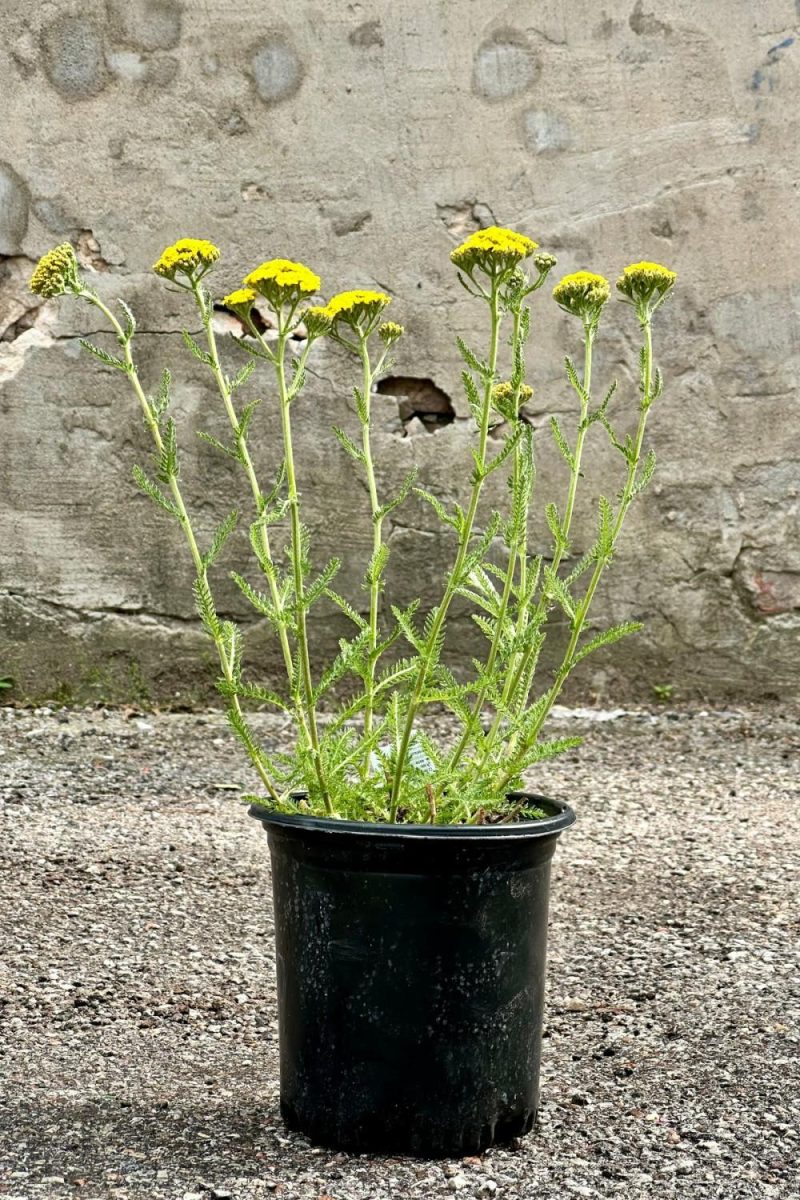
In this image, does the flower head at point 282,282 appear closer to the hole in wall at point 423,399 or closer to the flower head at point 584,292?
the flower head at point 584,292

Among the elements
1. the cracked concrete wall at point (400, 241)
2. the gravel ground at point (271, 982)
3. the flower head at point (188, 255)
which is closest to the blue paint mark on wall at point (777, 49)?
the cracked concrete wall at point (400, 241)

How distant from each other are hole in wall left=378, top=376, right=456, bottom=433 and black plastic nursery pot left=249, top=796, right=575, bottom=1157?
9.32ft

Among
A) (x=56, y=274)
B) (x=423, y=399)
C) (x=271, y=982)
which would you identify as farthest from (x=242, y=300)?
(x=423, y=399)

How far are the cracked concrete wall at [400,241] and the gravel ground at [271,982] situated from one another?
53cm

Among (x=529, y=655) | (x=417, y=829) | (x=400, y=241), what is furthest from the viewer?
(x=400, y=241)

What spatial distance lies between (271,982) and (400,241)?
2.72 m

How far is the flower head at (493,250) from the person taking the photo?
5.92 ft

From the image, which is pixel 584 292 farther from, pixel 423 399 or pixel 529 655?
pixel 423 399

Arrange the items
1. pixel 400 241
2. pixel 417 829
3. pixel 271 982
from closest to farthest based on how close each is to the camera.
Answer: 1. pixel 417 829
2. pixel 271 982
3. pixel 400 241

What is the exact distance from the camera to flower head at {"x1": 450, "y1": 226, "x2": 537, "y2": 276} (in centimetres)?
180

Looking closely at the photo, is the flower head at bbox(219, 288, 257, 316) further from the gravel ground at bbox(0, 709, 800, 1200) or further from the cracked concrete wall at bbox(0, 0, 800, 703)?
the cracked concrete wall at bbox(0, 0, 800, 703)

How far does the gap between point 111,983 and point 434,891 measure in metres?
0.97

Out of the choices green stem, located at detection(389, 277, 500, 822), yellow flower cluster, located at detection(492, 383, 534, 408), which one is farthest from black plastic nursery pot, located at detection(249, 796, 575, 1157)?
yellow flower cluster, located at detection(492, 383, 534, 408)

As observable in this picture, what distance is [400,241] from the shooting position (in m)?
4.52
